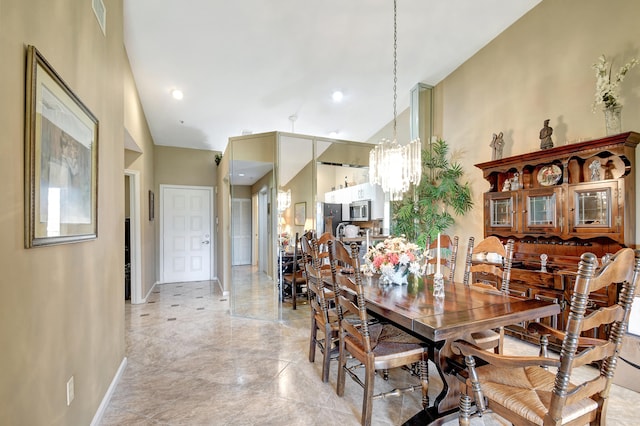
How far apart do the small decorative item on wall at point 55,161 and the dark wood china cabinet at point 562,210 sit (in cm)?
332

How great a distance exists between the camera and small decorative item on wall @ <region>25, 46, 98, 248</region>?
122 centimetres

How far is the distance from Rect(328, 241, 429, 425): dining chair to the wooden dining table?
12cm

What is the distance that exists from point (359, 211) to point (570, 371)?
3870 millimetres

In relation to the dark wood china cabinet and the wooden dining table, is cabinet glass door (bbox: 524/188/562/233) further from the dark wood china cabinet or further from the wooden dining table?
the wooden dining table

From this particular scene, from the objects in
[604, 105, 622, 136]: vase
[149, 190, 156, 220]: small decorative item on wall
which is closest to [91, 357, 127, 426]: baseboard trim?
[149, 190, 156, 220]: small decorative item on wall

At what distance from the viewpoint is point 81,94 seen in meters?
1.79

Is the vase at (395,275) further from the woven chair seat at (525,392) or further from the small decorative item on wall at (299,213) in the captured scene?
the small decorative item on wall at (299,213)

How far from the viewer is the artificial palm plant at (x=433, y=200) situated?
4.43 meters

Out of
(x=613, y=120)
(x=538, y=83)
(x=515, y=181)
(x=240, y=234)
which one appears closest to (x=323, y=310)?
(x=240, y=234)

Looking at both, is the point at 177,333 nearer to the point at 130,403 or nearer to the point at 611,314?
the point at 130,403

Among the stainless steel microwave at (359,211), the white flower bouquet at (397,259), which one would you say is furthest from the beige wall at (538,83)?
the white flower bouquet at (397,259)

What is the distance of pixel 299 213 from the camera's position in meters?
4.42

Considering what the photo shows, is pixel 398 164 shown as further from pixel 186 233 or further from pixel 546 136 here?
pixel 186 233

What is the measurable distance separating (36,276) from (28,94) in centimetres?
76
